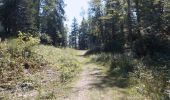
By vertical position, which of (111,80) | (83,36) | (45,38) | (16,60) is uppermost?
(45,38)

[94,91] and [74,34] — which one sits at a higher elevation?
[74,34]

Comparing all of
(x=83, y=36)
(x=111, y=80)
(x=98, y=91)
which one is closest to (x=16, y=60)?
(x=111, y=80)

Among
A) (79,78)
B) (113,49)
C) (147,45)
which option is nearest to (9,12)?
(113,49)

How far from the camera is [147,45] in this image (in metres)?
32.8

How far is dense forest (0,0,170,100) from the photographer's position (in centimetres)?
1798

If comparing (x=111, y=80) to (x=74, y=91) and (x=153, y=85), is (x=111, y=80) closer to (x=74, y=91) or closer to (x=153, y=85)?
(x=74, y=91)

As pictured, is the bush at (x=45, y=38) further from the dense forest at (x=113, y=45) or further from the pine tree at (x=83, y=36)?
the pine tree at (x=83, y=36)

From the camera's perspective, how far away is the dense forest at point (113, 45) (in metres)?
18.0

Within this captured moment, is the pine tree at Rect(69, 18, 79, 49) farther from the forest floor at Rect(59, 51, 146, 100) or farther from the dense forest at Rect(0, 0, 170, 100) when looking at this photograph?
the forest floor at Rect(59, 51, 146, 100)

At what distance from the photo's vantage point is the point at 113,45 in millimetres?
45156

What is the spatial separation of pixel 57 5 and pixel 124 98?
55.1 meters

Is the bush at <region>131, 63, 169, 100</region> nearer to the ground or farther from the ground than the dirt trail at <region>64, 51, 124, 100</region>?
farther from the ground

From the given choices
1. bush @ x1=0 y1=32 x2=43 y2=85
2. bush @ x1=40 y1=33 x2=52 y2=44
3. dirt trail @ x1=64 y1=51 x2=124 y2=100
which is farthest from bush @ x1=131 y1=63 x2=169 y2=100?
bush @ x1=40 y1=33 x2=52 y2=44

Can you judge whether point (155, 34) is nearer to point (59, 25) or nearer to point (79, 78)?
point (79, 78)
